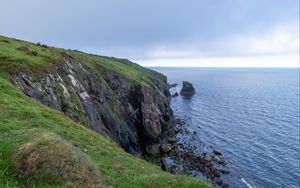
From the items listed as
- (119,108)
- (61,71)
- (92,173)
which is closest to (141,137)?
(119,108)

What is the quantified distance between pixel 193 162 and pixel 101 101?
2531cm

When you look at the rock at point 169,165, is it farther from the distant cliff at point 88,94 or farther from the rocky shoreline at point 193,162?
the distant cliff at point 88,94

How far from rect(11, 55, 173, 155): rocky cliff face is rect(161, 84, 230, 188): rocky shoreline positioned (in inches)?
175

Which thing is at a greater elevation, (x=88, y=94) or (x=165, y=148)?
(x=88, y=94)

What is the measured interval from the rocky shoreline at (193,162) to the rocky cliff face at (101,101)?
4444mm

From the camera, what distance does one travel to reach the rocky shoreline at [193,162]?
65.2 m

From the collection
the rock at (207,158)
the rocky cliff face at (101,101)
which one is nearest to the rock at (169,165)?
the rocky cliff face at (101,101)

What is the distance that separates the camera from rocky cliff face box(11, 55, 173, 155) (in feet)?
148

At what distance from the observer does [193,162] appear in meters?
72.2

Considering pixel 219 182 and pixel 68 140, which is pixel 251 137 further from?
pixel 68 140

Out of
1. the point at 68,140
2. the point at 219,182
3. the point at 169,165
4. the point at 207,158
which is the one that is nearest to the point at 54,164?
the point at 68,140

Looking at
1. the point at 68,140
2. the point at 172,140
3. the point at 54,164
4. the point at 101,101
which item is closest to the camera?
the point at 54,164

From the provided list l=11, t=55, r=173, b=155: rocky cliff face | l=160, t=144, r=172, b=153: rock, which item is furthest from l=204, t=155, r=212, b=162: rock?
l=11, t=55, r=173, b=155: rocky cliff face

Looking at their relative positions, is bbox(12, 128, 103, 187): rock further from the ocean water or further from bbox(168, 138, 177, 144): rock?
bbox(168, 138, 177, 144): rock
